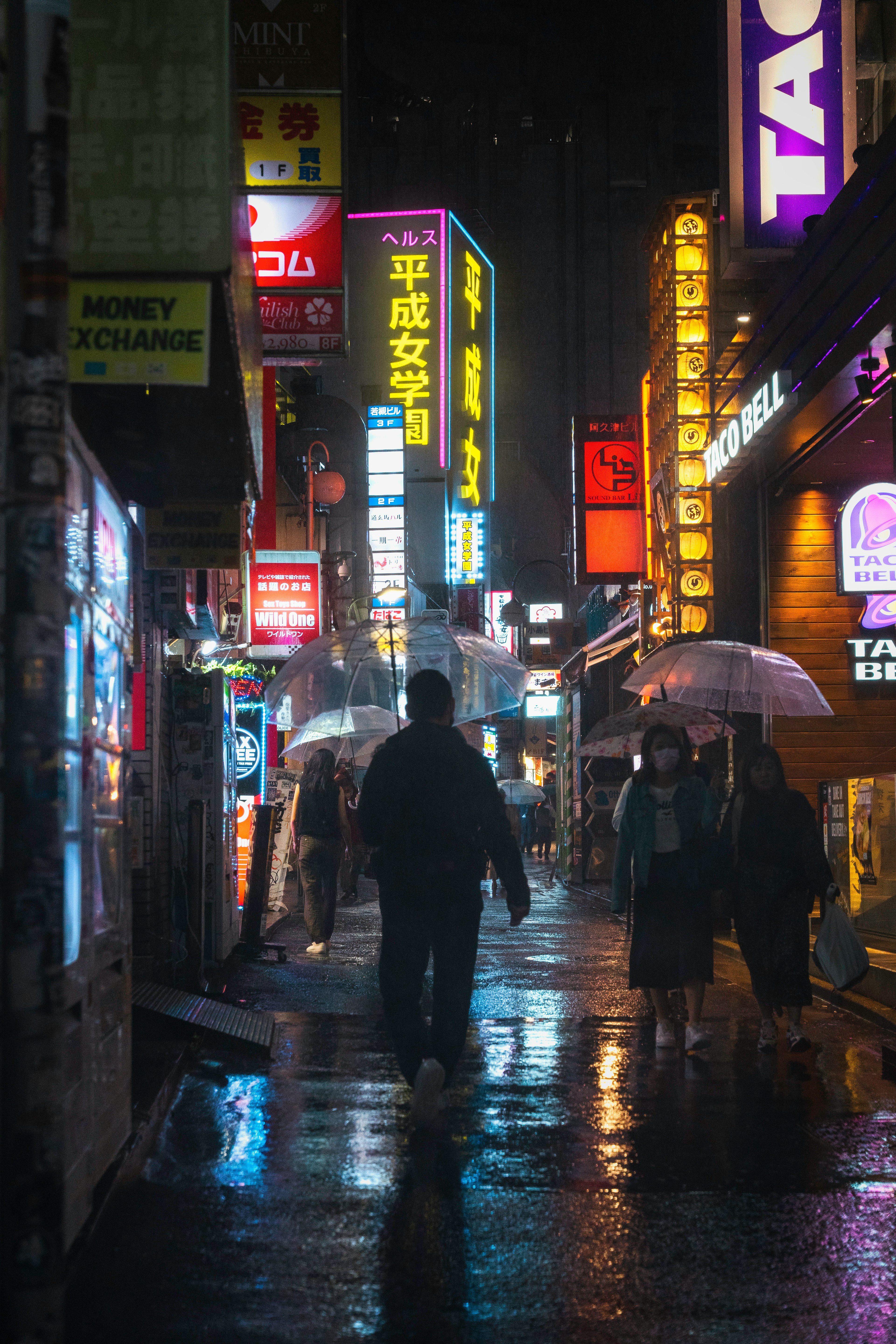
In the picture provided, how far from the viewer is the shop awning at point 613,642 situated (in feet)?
73.0

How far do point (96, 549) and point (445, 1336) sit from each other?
2.84m

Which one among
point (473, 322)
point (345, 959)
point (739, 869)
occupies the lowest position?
point (345, 959)

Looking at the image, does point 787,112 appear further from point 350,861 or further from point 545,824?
point 545,824

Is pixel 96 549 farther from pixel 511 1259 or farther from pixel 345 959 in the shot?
pixel 345 959

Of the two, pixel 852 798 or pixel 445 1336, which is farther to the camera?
pixel 852 798

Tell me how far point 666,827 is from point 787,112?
8795mm

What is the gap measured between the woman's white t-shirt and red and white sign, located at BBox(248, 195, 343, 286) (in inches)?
268

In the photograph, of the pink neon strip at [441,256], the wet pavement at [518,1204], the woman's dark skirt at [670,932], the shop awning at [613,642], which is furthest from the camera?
the pink neon strip at [441,256]

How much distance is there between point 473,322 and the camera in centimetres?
3123

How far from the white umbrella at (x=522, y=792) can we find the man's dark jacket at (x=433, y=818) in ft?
69.8

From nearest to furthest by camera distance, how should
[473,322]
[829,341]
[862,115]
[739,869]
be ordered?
1. [739,869]
2. [829,341]
3. [862,115]
4. [473,322]

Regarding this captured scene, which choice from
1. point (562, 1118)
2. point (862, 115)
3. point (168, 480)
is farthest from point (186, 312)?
point (862, 115)

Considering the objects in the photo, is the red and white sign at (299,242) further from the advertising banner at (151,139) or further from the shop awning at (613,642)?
the shop awning at (613,642)

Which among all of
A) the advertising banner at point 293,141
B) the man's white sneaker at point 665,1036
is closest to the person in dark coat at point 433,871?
the man's white sneaker at point 665,1036
